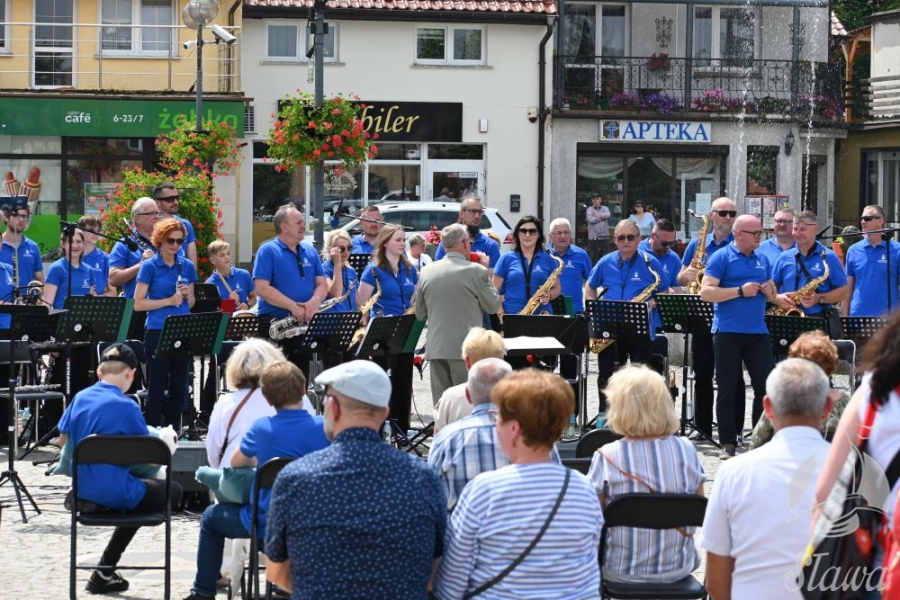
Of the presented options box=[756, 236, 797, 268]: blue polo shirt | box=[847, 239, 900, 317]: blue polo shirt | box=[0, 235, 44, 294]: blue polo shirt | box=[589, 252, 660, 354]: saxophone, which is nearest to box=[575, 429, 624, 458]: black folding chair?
box=[589, 252, 660, 354]: saxophone

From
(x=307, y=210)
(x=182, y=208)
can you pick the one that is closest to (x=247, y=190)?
(x=307, y=210)

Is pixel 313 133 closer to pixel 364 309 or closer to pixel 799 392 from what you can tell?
pixel 364 309

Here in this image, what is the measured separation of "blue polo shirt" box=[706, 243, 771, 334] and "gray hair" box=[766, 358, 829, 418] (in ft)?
20.6

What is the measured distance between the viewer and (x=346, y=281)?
12.6 metres

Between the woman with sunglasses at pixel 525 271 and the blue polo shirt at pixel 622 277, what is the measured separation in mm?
419

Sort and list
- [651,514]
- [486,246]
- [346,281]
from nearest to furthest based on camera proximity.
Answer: [651,514]
[346,281]
[486,246]

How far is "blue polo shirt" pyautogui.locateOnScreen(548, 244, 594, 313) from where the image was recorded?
1260cm

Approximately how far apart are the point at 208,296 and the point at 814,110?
23.2 meters

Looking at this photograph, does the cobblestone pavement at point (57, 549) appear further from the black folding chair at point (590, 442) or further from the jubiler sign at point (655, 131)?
the jubiler sign at point (655, 131)

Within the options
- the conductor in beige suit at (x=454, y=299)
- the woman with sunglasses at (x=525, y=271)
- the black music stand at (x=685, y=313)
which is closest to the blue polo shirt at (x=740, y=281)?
the black music stand at (x=685, y=313)

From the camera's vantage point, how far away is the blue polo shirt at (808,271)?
12031mm

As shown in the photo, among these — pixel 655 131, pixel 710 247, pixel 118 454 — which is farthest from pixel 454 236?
pixel 655 131

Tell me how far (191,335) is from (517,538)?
6.40 meters

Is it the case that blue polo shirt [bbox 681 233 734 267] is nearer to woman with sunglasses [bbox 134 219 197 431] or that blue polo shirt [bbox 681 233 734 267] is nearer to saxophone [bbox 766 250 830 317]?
saxophone [bbox 766 250 830 317]
